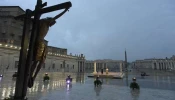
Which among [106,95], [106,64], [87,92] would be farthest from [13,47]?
[106,64]

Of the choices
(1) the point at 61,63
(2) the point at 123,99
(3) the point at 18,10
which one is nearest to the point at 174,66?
(1) the point at 61,63

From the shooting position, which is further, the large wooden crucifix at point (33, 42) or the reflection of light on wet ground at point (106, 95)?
the reflection of light on wet ground at point (106, 95)

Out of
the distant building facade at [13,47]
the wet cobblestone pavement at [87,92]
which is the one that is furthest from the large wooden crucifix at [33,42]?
the distant building facade at [13,47]

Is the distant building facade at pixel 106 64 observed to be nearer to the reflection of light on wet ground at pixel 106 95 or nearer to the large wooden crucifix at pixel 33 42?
the reflection of light on wet ground at pixel 106 95

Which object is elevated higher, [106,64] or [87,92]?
[106,64]

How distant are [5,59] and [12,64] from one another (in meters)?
2.33

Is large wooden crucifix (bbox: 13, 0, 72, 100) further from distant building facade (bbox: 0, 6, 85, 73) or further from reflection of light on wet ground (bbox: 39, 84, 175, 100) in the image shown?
distant building facade (bbox: 0, 6, 85, 73)

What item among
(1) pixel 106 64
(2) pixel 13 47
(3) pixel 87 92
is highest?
(2) pixel 13 47

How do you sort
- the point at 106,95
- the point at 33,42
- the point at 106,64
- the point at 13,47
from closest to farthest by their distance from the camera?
the point at 33,42 < the point at 106,95 < the point at 13,47 < the point at 106,64

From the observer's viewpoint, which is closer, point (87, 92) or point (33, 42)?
point (33, 42)

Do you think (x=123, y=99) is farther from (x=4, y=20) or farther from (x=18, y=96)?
(x=4, y=20)

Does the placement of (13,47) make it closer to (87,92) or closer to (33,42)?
(87,92)

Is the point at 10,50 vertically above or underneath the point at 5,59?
above

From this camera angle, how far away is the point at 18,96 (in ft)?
17.7
